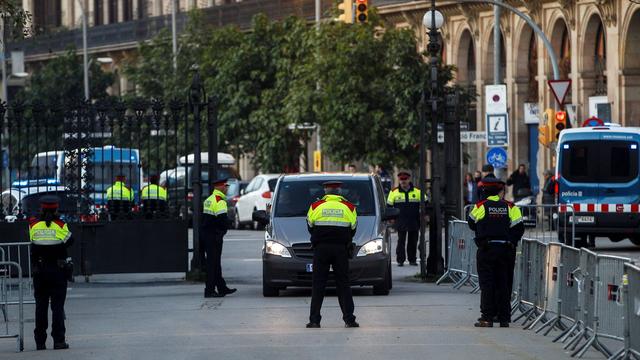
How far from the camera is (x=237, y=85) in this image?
6381 cm

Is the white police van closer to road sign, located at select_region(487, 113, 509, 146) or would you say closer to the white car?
road sign, located at select_region(487, 113, 509, 146)

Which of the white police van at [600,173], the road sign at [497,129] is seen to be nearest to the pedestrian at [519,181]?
the road sign at [497,129]

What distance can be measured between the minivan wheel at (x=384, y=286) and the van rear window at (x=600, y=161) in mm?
11820

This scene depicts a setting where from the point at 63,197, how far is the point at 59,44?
65826 millimetres

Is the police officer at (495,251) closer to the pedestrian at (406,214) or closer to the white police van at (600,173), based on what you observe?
the pedestrian at (406,214)

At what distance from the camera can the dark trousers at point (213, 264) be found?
81.6 feet

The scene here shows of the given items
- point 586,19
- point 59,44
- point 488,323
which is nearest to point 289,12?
point 586,19

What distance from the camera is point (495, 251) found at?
19891mm

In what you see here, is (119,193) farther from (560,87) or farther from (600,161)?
(560,87)

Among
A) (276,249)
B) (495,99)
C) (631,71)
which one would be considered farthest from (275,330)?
(631,71)

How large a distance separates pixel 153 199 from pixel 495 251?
33.0ft

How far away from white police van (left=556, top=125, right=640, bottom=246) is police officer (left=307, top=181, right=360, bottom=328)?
634 inches

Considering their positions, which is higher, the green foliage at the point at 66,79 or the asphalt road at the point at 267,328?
the green foliage at the point at 66,79

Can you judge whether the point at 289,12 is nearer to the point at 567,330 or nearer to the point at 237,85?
the point at 237,85
